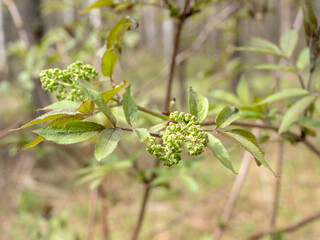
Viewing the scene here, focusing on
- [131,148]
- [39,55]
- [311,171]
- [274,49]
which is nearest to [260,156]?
[274,49]

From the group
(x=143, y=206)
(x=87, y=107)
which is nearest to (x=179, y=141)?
(x=87, y=107)

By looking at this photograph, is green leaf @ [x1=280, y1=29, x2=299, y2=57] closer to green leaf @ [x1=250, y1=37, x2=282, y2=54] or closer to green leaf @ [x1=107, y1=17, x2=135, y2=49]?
green leaf @ [x1=250, y1=37, x2=282, y2=54]

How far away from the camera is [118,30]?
89cm

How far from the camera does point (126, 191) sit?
5410 mm

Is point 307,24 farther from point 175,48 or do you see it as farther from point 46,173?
point 46,173

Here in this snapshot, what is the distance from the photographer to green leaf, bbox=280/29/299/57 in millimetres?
1195

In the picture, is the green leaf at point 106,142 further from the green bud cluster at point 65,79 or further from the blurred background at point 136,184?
the blurred background at point 136,184

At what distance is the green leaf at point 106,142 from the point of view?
2.16 ft

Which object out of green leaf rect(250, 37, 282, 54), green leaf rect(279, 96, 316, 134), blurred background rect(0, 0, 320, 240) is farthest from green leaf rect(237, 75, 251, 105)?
blurred background rect(0, 0, 320, 240)

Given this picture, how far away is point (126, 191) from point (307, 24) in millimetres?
4829

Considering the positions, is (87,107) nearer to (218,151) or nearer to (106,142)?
(106,142)

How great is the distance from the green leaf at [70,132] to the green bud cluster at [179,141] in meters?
0.15

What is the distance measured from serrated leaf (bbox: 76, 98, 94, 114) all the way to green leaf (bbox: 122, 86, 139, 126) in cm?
7

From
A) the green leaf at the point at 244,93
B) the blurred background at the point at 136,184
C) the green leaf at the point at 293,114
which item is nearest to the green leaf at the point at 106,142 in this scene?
the green leaf at the point at 293,114
